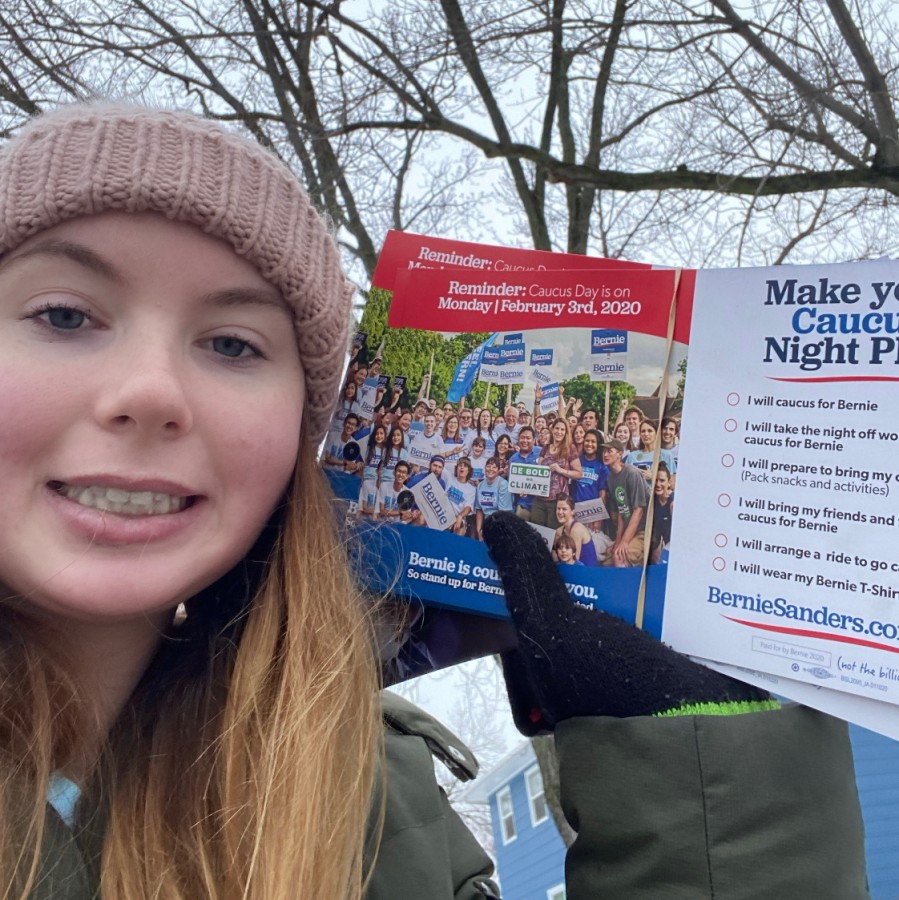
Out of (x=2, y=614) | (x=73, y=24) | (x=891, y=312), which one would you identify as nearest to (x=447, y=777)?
(x=2, y=614)

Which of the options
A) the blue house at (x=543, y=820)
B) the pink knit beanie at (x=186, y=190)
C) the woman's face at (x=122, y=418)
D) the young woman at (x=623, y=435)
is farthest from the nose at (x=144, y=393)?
the blue house at (x=543, y=820)

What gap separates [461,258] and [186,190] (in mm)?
402

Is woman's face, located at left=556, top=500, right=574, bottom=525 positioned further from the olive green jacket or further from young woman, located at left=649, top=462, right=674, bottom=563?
the olive green jacket

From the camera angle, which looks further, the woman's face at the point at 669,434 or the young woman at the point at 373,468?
the young woman at the point at 373,468

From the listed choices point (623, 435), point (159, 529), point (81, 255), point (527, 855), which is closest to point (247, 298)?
point (81, 255)

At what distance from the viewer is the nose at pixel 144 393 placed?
82 centimetres

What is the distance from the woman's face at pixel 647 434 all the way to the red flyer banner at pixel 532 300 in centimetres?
12

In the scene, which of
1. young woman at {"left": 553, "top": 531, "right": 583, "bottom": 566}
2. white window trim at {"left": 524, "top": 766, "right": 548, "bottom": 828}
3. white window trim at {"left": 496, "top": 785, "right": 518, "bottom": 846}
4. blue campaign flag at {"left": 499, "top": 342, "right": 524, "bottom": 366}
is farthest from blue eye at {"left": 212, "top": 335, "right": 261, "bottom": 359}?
white window trim at {"left": 524, "top": 766, "right": 548, "bottom": 828}

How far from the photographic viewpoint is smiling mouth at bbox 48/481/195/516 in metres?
0.84

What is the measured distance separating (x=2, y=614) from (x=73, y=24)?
259 cm

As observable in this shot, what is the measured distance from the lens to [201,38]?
9.55ft

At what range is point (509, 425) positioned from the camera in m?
1.10

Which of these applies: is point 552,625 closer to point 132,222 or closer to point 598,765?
point 598,765

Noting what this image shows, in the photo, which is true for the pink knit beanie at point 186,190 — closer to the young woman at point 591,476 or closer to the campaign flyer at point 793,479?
the young woman at point 591,476
